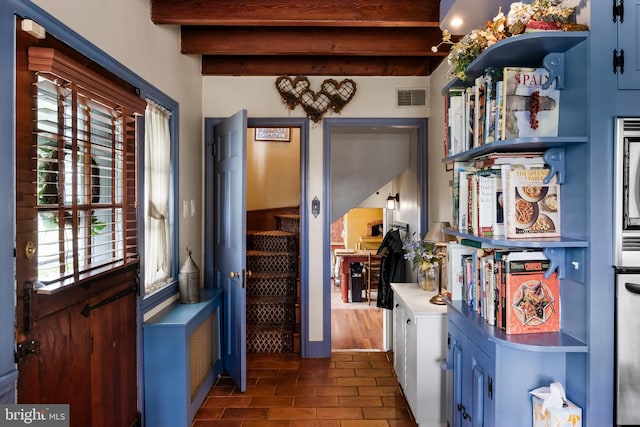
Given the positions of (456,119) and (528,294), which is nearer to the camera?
(528,294)

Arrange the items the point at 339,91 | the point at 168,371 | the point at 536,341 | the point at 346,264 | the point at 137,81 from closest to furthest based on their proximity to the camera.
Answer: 1. the point at 536,341
2. the point at 137,81
3. the point at 168,371
4. the point at 339,91
5. the point at 346,264

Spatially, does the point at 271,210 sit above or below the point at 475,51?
below

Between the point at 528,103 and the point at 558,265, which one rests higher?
the point at 528,103

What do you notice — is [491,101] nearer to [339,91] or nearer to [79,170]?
[79,170]

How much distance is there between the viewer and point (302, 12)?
2.84 meters

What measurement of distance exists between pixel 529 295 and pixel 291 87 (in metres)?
2.93

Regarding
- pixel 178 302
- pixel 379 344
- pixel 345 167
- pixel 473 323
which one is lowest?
pixel 379 344

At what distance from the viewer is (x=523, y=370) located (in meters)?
1.70

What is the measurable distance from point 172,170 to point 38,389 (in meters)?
1.83

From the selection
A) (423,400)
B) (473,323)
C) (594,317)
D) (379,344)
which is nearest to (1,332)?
(473,323)

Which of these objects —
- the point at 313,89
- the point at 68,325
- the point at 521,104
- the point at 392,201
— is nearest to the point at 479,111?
the point at 521,104

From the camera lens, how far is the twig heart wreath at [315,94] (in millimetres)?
3996

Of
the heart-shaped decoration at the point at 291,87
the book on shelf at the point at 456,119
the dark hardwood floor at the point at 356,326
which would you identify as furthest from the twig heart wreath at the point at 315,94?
the dark hardwood floor at the point at 356,326

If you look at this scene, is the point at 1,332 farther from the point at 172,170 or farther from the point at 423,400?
the point at 423,400
